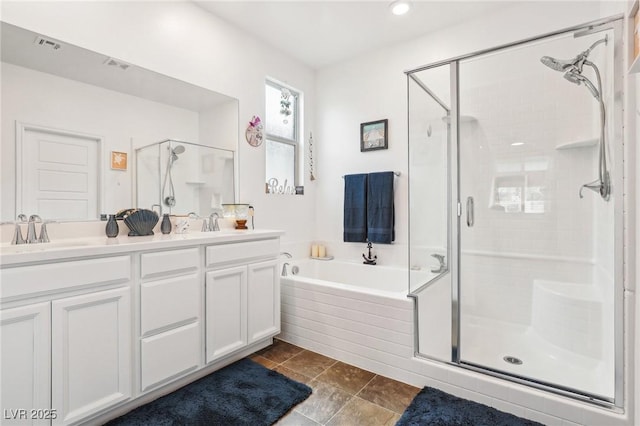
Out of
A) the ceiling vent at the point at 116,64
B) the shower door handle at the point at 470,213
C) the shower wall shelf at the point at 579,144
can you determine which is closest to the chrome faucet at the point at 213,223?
the ceiling vent at the point at 116,64

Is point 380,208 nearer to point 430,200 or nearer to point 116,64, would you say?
point 430,200

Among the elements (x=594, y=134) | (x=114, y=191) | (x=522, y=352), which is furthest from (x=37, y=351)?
(x=594, y=134)

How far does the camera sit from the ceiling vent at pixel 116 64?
1.97 meters

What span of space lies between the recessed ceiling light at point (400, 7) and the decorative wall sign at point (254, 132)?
145cm

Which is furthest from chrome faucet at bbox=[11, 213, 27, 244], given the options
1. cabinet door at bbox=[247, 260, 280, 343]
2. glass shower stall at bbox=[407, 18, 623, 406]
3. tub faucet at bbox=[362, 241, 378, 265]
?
tub faucet at bbox=[362, 241, 378, 265]

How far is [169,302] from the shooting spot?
1693 millimetres

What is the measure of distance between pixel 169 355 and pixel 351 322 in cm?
114

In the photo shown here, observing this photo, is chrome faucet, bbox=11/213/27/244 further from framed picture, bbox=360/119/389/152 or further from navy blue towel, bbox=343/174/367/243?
framed picture, bbox=360/119/389/152

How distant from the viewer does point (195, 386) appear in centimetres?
183

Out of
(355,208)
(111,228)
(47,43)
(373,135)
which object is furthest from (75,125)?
(373,135)

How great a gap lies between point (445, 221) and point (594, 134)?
4.07 feet

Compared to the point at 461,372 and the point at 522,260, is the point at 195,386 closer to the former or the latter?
the point at 461,372

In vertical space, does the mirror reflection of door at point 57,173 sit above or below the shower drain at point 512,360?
above

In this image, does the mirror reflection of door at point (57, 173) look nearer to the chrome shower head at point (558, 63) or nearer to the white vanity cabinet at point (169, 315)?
the white vanity cabinet at point (169, 315)
